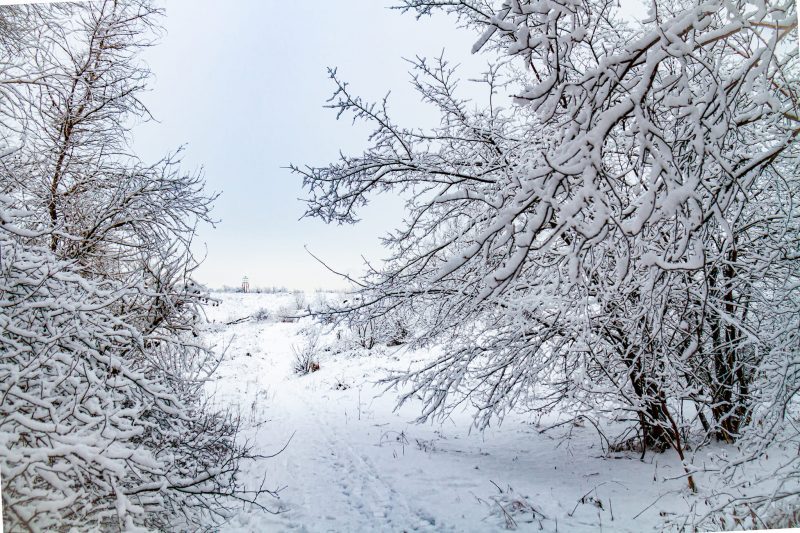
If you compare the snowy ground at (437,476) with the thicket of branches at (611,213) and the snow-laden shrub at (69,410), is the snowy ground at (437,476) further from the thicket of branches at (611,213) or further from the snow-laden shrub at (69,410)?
the snow-laden shrub at (69,410)

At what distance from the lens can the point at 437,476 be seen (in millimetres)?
3334

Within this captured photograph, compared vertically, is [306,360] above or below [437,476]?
above

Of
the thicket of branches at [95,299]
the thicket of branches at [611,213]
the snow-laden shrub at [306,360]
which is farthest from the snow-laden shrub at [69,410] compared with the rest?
the snow-laden shrub at [306,360]

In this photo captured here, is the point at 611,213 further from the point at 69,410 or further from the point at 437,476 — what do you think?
the point at 437,476

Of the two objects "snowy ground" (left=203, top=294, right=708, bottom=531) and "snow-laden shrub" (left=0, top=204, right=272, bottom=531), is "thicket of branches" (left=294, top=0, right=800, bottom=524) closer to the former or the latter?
"snowy ground" (left=203, top=294, right=708, bottom=531)

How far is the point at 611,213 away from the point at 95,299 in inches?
99.7

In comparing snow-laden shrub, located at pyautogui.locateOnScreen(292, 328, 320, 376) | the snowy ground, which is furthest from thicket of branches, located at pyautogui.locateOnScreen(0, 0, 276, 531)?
snow-laden shrub, located at pyautogui.locateOnScreen(292, 328, 320, 376)

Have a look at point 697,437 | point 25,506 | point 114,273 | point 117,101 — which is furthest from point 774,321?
point 117,101

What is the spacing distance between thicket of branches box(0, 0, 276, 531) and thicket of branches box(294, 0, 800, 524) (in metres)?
1.33

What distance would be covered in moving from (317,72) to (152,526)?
3237 mm

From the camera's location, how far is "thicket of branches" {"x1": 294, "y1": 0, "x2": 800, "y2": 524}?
1426 millimetres

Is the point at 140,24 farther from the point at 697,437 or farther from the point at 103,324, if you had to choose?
the point at 697,437

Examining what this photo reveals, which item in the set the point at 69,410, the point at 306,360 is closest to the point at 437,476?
the point at 69,410

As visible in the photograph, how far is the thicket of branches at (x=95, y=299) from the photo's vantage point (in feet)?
5.89
